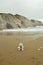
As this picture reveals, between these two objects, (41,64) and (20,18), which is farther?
(20,18)

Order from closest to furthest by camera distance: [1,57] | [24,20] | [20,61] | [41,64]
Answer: [41,64] < [20,61] < [1,57] < [24,20]

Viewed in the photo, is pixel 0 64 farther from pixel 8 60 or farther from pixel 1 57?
pixel 1 57

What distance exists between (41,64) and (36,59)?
2.10 feet

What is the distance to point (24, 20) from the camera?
75500 millimetres

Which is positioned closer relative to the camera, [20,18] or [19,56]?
[19,56]

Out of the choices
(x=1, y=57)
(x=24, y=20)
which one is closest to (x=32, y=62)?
(x=1, y=57)

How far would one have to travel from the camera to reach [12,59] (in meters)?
6.21

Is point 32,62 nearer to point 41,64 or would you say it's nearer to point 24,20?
point 41,64

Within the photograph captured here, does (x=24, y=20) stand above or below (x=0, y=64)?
below

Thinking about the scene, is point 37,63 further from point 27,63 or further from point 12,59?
point 12,59

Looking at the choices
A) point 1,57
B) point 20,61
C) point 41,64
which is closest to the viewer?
point 41,64

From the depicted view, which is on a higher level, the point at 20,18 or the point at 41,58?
the point at 41,58

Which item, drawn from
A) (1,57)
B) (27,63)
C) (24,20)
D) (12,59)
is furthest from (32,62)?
(24,20)

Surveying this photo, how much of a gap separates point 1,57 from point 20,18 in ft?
229
